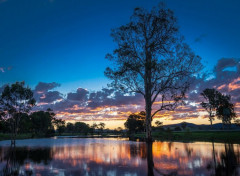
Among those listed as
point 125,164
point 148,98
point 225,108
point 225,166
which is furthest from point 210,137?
point 225,108

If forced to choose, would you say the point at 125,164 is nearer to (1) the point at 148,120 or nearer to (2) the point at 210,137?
(1) the point at 148,120

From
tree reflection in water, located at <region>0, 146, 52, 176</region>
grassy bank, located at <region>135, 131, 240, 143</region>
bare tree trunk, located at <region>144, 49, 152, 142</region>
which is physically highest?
bare tree trunk, located at <region>144, 49, 152, 142</region>

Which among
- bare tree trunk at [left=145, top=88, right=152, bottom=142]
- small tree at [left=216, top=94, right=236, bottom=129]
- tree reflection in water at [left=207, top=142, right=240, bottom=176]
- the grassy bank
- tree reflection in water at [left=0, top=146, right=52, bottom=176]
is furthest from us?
small tree at [left=216, top=94, right=236, bottom=129]

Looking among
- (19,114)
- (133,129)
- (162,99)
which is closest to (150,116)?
(162,99)

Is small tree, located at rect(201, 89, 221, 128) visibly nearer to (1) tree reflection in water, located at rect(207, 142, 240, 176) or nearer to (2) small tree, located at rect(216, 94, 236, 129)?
(2) small tree, located at rect(216, 94, 236, 129)

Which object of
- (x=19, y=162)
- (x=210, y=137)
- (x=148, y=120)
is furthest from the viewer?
(x=210, y=137)

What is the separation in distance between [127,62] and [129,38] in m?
→ 3.93

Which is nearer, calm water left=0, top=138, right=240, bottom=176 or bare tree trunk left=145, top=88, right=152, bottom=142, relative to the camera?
calm water left=0, top=138, right=240, bottom=176

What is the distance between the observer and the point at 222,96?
69.1 m

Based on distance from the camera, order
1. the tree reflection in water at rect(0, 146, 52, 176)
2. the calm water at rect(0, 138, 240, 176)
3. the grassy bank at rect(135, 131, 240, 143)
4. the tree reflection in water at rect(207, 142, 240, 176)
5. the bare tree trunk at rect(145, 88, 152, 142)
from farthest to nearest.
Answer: the grassy bank at rect(135, 131, 240, 143), the bare tree trunk at rect(145, 88, 152, 142), the tree reflection in water at rect(0, 146, 52, 176), the calm water at rect(0, 138, 240, 176), the tree reflection in water at rect(207, 142, 240, 176)

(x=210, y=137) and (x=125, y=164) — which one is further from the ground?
(x=125, y=164)

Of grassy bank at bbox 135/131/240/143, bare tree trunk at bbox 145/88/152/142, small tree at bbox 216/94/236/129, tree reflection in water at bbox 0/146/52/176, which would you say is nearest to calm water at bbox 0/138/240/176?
tree reflection in water at bbox 0/146/52/176

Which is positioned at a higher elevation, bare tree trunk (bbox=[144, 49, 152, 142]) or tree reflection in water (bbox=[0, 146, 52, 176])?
bare tree trunk (bbox=[144, 49, 152, 142])

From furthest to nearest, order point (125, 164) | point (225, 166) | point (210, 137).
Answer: point (210, 137) < point (125, 164) < point (225, 166)
